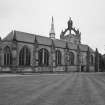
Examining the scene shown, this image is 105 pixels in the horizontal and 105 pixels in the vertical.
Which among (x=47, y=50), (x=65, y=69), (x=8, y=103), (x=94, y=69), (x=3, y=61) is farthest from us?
(x=94, y=69)

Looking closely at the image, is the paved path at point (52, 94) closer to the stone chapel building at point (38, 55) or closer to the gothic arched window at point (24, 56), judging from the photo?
the stone chapel building at point (38, 55)

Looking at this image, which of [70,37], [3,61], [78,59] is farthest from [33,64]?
[70,37]

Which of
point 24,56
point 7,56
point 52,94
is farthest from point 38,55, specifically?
point 52,94

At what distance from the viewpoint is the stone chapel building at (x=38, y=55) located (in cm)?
3959

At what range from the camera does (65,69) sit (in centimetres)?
5416

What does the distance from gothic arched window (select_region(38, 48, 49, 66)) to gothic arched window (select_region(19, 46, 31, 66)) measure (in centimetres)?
489

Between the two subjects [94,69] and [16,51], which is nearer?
[16,51]

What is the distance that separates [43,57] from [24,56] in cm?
813

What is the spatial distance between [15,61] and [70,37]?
1633 inches

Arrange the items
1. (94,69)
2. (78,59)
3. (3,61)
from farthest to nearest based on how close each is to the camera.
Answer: (94,69) < (78,59) < (3,61)

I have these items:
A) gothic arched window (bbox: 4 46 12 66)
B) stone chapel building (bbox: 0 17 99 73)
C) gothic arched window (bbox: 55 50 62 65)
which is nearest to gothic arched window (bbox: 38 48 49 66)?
stone chapel building (bbox: 0 17 99 73)

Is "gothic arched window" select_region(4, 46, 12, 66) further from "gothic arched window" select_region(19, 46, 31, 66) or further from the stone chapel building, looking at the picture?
"gothic arched window" select_region(19, 46, 31, 66)

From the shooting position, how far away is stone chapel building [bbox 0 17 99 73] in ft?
130

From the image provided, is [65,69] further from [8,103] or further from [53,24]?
[8,103]
